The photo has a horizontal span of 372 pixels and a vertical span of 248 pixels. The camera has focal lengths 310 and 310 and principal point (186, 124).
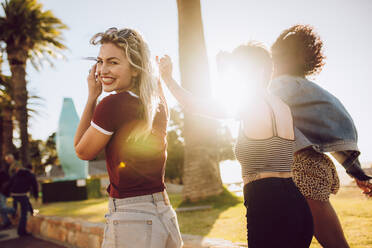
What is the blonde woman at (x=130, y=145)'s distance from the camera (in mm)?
1417

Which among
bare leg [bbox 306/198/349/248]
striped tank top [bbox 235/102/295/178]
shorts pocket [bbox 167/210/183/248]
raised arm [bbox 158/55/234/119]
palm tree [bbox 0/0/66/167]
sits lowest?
bare leg [bbox 306/198/349/248]

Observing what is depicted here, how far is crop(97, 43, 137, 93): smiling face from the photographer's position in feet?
5.39

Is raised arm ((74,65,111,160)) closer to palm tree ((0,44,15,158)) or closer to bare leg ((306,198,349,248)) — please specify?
bare leg ((306,198,349,248))

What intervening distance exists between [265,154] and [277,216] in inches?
12.2

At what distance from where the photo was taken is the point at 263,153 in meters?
1.60

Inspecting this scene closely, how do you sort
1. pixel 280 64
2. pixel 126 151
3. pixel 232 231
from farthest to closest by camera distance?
→ pixel 232 231 → pixel 280 64 → pixel 126 151

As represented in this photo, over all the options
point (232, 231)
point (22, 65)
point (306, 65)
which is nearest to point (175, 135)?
point (22, 65)

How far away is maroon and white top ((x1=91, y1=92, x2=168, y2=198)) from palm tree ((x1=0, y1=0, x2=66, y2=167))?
18227 mm

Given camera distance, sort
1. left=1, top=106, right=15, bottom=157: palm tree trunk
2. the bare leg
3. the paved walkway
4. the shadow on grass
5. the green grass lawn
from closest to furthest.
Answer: the bare leg → the green grass lawn → the shadow on grass → the paved walkway → left=1, top=106, right=15, bottom=157: palm tree trunk

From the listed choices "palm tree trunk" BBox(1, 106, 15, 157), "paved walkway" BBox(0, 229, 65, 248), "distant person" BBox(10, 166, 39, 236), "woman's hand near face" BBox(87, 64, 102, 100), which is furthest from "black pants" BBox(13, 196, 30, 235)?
"palm tree trunk" BBox(1, 106, 15, 157)

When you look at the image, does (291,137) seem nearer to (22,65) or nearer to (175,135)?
(22,65)

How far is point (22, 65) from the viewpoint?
1859 centimetres

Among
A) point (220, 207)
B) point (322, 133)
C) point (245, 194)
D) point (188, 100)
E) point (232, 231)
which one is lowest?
point (220, 207)

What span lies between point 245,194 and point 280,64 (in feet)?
3.66
